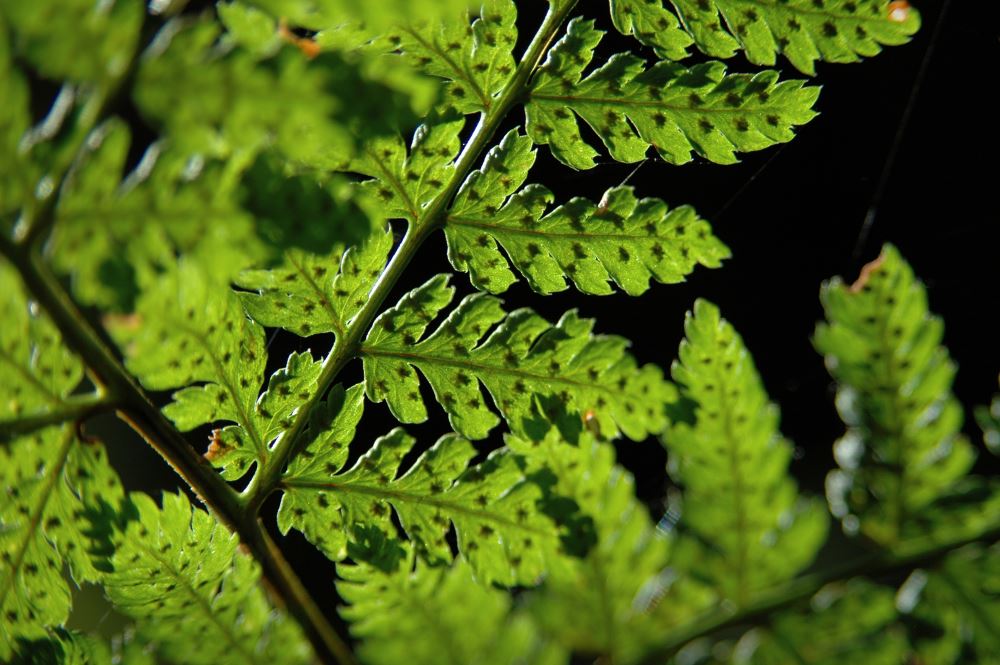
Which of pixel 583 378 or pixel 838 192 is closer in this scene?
pixel 583 378

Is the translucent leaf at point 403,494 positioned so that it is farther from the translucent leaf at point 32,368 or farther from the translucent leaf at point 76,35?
the translucent leaf at point 76,35

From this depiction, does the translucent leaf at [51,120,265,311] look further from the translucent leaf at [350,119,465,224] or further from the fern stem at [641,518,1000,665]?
the fern stem at [641,518,1000,665]

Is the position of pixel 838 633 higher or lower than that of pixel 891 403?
lower

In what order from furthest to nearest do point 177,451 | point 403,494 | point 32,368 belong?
point 403,494 < point 177,451 < point 32,368

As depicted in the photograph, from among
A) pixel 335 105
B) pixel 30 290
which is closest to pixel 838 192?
pixel 335 105

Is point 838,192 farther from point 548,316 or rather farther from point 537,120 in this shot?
point 537,120

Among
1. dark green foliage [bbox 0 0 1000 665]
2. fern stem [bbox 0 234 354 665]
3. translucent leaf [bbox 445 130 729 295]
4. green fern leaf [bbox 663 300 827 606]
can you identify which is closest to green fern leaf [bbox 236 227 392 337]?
dark green foliage [bbox 0 0 1000 665]

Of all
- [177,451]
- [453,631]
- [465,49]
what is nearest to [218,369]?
[177,451]

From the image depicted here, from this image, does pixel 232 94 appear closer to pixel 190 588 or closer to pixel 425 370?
pixel 425 370
